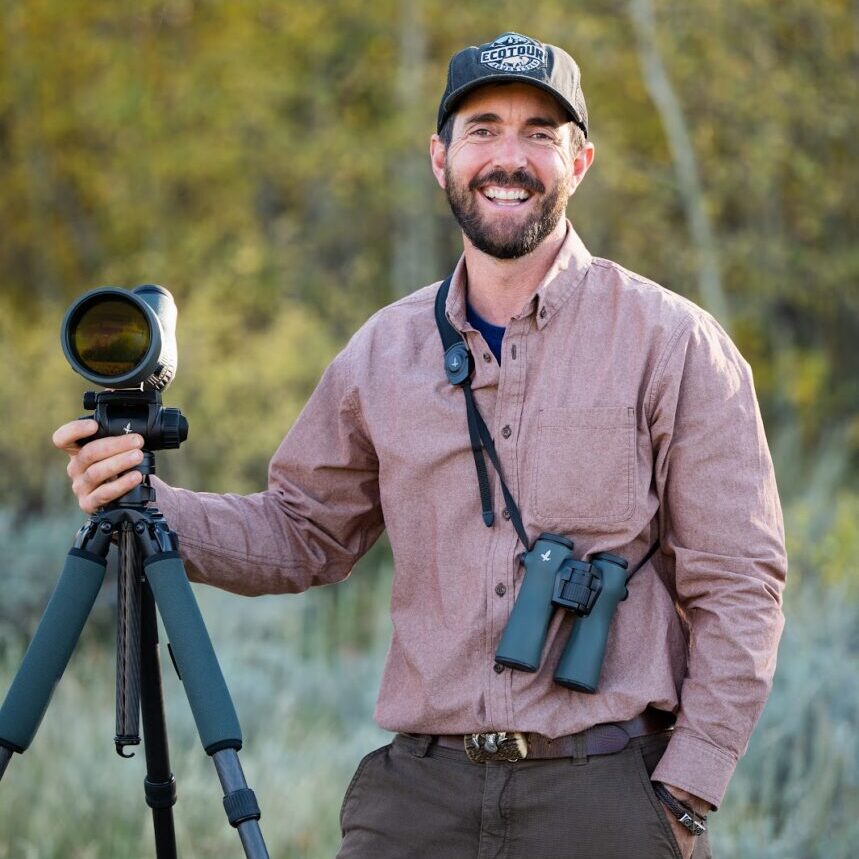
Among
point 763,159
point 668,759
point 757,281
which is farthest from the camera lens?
point 757,281

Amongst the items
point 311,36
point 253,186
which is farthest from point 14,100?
point 311,36

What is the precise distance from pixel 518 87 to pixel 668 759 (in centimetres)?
114

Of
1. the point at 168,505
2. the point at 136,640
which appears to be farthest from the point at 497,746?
the point at 168,505

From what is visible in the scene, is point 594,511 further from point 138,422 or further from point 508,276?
point 138,422

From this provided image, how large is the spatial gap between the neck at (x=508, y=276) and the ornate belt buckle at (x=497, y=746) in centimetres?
71

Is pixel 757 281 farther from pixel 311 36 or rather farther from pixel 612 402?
pixel 612 402

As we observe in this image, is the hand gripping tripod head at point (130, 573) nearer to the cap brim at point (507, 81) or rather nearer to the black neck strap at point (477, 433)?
the black neck strap at point (477, 433)

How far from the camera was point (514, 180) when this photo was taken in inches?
87.4

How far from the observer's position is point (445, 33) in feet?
36.7

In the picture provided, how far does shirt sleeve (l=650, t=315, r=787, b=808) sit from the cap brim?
1.41 feet

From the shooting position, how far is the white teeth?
87.6 inches

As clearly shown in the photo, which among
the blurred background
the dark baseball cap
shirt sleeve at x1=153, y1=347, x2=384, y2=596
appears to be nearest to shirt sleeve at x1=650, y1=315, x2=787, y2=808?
the dark baseball cap

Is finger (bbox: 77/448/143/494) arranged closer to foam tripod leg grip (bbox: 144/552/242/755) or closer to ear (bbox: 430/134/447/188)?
foam tripod leg grip (bbox: 144/552/242/755)

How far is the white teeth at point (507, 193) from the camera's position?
2.23 meters
